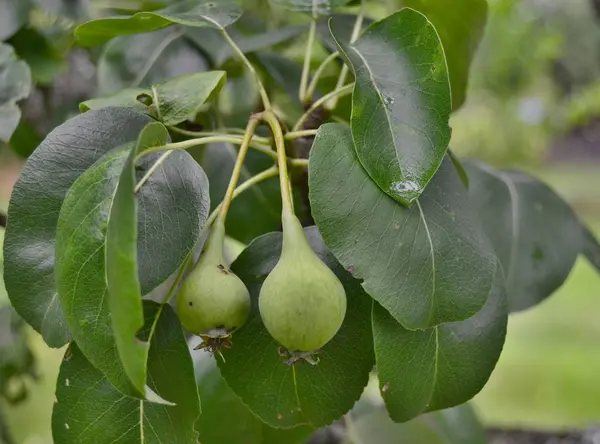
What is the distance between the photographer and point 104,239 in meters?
0.35

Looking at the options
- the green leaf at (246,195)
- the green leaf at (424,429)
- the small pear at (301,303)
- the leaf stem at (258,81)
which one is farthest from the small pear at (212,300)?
the green leaf at (424,429)

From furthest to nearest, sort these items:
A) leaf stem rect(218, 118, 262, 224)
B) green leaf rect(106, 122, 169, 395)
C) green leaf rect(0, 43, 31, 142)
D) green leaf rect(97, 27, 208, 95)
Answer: green leaf rect(97, 27, 208, 95) < green leaf rect(0, 43, 31, 142) < leaf stem rect(218, 118, 262, 224) < green leaf rect(106, 122, 169, 395)

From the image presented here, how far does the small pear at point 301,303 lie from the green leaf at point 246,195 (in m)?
0.26

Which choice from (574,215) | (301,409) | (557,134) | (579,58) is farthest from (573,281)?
(579,58)

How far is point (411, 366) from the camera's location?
41 cm

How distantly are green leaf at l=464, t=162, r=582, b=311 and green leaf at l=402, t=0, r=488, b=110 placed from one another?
0.38 feet

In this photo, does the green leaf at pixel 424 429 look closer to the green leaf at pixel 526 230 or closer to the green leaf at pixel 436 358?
the green leaf at pixel 526 230

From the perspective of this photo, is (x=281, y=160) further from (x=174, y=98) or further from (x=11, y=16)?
(x=11, y=16)

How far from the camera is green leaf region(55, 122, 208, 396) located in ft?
1.14

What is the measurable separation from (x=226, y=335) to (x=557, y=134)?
6.54 metres

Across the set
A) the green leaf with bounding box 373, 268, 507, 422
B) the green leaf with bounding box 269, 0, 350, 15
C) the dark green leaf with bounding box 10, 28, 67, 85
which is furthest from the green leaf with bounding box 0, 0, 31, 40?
the green leaf with bounding box 373, 268, 507, 422

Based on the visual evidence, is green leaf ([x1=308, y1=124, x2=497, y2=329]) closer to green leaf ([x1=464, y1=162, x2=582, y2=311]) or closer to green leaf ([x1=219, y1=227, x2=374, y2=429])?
green leaf ([x1=219, y1=227, x2=374, y2=429])

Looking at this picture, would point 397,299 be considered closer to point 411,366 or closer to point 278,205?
point 411,366

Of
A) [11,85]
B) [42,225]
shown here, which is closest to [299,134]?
[42,225]
